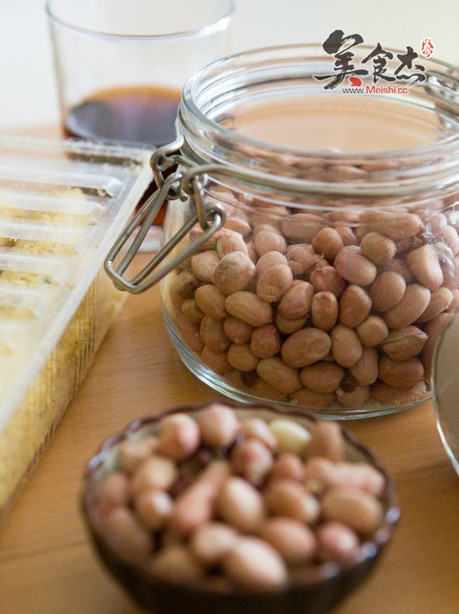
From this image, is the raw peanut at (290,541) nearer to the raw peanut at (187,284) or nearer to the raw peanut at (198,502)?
the raw peanut at (198,502)

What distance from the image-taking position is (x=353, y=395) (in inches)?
20.4

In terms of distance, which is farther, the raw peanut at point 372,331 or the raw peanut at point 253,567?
the raw peanut at point 372,331

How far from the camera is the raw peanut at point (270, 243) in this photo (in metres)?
0.51

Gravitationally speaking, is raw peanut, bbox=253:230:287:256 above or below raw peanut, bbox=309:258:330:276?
above

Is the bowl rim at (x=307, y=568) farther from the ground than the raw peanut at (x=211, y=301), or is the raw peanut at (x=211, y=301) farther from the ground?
the bowl rim at (x=307, y=568)

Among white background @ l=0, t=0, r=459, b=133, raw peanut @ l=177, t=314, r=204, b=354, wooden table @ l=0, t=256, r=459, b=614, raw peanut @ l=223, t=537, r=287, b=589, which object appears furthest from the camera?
white background @ l=0, t=0, r=459, b=133

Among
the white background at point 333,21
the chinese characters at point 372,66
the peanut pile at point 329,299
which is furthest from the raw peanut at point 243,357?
the white background at point 333,21

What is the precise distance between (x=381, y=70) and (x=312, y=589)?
403 mm

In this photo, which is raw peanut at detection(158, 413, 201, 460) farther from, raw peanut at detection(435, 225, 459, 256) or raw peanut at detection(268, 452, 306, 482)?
raw peanut at detection(435, 225, 459, 256)

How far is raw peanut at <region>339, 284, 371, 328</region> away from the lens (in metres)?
0.49

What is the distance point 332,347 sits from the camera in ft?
1.64

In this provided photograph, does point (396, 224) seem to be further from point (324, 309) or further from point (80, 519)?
point (80, 519)

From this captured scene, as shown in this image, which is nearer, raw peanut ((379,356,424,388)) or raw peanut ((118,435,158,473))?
raw peanut ((118,435,158,473))

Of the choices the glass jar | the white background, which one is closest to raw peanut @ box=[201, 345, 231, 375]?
the glass jar
